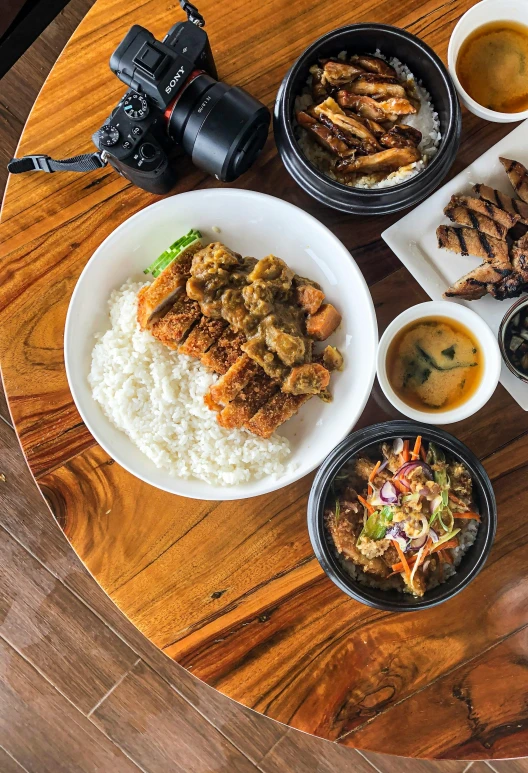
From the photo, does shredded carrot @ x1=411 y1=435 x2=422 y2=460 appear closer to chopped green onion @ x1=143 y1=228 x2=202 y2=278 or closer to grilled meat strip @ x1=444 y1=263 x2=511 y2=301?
grilled meat strip @ x1=444 y1=263 x2=511 y2=301

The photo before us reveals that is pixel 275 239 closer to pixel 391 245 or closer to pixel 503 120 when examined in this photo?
pixel 391 245

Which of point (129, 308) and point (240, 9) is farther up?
point (240, 9)

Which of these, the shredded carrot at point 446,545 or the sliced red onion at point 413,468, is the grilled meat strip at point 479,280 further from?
the shredded carrot at point 446,545

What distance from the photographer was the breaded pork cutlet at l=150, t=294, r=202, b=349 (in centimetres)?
178

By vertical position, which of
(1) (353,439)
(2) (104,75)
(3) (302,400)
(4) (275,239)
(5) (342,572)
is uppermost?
(2) (104,75)

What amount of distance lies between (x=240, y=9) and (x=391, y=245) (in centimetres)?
89

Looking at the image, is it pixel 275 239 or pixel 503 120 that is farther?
pixel 275 239

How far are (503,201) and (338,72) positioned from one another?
61cm

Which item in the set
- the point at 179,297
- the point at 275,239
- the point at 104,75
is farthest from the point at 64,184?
the point at 275,239

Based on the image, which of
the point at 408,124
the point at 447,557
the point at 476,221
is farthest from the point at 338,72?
the point at 447,557

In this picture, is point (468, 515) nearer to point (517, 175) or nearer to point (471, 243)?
point (471, 243)

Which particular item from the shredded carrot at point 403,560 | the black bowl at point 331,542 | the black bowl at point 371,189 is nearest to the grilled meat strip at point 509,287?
the black bowl at point 371,189

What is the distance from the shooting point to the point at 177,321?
70.1 inches

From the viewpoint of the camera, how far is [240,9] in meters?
1.87
